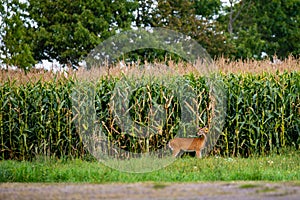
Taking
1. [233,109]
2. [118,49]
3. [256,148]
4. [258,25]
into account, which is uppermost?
[258,25]

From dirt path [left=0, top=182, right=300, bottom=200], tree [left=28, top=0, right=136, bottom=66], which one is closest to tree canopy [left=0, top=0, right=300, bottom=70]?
tree [left=28, top=0, right=136, bottom=66]

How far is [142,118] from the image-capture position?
10812 mm

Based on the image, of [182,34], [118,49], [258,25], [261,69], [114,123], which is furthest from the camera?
[258,25]

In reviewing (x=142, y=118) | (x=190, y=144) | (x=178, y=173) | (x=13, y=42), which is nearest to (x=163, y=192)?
(x=178, y=173)

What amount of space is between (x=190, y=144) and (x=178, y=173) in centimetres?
260

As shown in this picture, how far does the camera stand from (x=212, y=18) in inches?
1297

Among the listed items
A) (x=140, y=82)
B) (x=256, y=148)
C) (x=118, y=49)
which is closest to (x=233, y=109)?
(x=256, y=148)

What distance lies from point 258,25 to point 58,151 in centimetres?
2395

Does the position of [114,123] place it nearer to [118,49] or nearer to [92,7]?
[118,49]

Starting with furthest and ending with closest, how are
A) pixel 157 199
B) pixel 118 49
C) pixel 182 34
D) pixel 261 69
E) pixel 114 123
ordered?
pixel 182 34
pixel 118 49
pixel 261 69
pixel 114 123
pixel 157 199

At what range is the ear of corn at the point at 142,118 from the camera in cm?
1073

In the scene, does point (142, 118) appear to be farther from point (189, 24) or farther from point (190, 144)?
point (189, 24)

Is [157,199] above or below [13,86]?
below

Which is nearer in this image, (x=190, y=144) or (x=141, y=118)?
(x=190, y=144)
